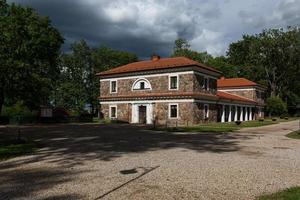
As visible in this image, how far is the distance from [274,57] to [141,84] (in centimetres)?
3699

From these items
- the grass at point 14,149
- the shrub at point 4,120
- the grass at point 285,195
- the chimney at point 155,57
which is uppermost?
the chimney at point 155,57

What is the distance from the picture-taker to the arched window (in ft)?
142

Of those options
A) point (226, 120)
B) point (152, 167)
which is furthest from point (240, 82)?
point (152, 167)

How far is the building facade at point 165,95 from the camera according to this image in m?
39.6

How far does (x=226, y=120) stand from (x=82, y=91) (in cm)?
2827

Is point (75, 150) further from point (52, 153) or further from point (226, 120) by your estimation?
point (226, 120)

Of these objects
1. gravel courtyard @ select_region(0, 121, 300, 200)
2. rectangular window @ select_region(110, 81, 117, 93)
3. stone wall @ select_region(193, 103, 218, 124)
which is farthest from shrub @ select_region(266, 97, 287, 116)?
gravel courtyard @ select_region(0, 121, 300, 200)

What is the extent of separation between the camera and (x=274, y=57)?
69750mm

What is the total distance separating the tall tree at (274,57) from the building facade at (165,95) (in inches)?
905

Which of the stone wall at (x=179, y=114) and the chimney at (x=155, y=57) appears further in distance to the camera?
the chimney at (x=155, y=57)

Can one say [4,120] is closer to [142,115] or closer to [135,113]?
[135,113]

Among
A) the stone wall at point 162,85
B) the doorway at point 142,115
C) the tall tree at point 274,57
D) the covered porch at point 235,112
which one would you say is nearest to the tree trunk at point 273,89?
the tall tree at point 274,57

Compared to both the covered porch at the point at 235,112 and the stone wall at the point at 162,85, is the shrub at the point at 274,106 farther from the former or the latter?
the stone wall at the point at 162,85

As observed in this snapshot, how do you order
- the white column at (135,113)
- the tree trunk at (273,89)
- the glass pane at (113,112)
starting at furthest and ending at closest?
1. the tree trunk at (273,89)
2. the glass pane at (113,112)
3. the white column at (135,113)
